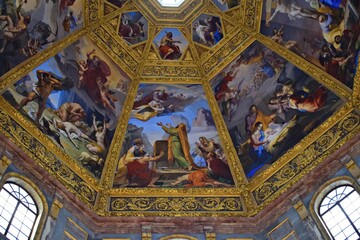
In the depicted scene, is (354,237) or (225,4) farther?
(225,4)

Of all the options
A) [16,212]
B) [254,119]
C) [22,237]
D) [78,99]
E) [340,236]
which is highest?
[78,99]

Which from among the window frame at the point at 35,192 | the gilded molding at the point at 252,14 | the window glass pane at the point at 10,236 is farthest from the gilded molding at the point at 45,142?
the gilded molding at the point at 252,14

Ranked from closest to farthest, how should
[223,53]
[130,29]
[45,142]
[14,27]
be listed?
[45,142] → [14,27] → [223,53] → [130,29]

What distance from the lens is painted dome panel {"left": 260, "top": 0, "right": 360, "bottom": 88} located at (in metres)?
17.7

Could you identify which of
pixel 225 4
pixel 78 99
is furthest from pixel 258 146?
pixel 78 99

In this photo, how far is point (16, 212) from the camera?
14.7 meters

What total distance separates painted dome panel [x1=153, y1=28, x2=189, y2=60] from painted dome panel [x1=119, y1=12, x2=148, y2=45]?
57 centimetres

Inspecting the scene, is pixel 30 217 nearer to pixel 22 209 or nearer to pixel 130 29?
pixel 22 209

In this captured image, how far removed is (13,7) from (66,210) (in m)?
6.25

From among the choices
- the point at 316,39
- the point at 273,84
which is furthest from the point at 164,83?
the point at 316,39

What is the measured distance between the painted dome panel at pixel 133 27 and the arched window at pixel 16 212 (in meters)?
8.24

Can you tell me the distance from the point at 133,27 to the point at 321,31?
7.06m

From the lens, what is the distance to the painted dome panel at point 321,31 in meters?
17.7

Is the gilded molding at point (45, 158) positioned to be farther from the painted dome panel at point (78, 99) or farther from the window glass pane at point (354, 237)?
the window glass pane at point (354, 237)
